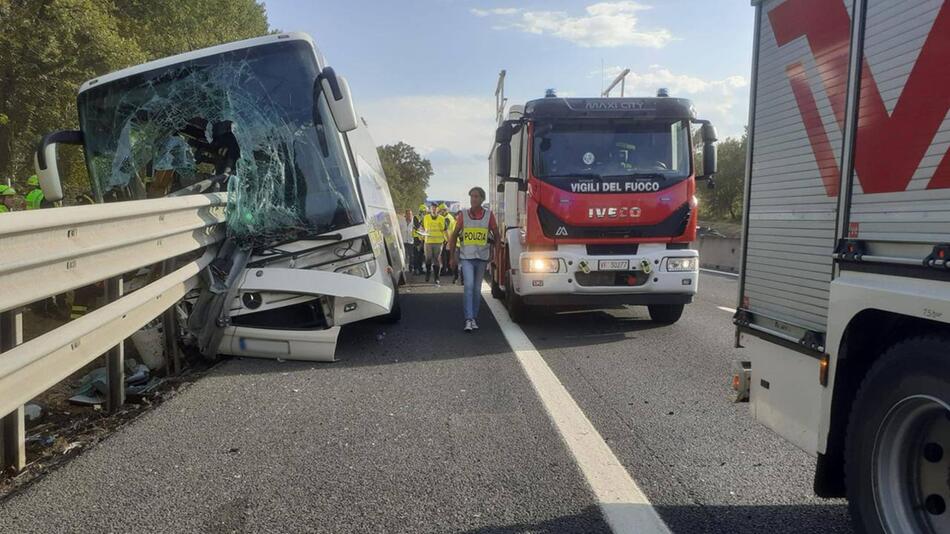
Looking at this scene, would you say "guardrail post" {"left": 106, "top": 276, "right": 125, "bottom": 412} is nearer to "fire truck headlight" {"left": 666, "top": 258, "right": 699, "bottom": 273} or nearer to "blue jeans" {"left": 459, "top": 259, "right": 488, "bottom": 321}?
"blue jeans" {"left": 459, "top": 259, "right": 488, "bottom": 321}

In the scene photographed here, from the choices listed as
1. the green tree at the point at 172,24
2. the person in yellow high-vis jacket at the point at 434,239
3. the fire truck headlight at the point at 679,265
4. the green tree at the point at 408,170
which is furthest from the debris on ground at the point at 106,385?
the green tree at the point at 408,170

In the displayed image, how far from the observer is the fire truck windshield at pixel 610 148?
8.04 metres

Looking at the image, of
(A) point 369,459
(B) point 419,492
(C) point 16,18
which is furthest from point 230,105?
(C) point 16,18

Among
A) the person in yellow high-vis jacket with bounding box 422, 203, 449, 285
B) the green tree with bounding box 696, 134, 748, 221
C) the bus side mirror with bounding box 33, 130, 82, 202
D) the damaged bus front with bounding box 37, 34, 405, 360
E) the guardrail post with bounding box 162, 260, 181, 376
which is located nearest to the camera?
the guardrail post with bounding box 162, 260, 181, 376

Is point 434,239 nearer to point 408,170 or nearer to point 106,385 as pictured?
point 106,385

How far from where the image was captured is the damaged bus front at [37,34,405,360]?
242 inches

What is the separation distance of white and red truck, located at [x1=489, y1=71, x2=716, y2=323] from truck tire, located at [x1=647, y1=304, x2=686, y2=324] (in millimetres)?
591

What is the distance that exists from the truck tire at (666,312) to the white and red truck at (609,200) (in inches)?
23.3

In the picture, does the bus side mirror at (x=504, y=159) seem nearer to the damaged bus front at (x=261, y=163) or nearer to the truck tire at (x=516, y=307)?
the truck tire at (x=516, y=307)

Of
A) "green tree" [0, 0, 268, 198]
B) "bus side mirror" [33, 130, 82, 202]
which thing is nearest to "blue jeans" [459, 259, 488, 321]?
"bus side mirror" [33, 130, 82, 202]

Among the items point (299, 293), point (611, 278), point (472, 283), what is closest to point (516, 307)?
point (472, 283)

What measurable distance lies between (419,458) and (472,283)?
487cm

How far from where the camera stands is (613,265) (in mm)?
7922

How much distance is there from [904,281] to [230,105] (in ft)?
18.8
